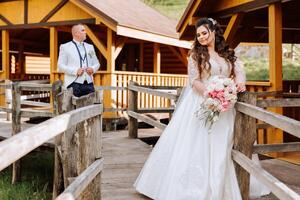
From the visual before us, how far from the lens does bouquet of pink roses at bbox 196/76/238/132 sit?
3975 millimetres

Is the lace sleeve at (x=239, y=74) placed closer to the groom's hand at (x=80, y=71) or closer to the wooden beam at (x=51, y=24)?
the groom's hand at (x=80, y=71)

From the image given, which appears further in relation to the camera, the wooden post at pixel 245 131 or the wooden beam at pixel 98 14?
the wooden beam at pixel 98 14

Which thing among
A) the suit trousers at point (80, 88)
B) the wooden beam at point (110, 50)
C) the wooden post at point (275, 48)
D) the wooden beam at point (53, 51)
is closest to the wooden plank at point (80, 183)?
the suit trousers at point (80, 88)

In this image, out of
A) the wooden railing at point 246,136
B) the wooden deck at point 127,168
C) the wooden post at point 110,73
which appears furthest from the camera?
the wooden post at point 110,73

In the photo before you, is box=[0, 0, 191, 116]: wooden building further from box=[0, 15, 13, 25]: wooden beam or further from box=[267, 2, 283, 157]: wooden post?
box=[267, 2, 283, 157]: wooden post

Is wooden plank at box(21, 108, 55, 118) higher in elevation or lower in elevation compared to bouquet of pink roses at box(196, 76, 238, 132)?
lower

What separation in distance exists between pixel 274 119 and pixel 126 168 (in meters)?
3.38

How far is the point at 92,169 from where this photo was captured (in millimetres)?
3477

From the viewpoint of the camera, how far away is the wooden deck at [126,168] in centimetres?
486

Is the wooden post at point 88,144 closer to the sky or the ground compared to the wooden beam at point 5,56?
closer to the ground

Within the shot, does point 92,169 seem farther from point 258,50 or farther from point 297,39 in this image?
point 258,50

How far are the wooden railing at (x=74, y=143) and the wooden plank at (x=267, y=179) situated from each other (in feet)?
3.95

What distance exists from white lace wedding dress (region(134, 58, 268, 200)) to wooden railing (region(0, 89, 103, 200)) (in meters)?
0.78

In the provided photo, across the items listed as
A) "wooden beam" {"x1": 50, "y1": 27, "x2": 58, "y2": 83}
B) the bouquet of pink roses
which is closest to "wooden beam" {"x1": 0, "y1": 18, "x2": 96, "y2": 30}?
"wooden beam" {"x1": 50, "y1": 27, "x2": 58, "y2": 83}
